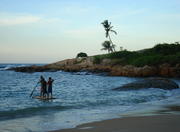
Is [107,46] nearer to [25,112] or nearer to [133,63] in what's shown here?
[133,63]

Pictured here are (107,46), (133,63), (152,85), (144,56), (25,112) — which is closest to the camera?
(25,112)

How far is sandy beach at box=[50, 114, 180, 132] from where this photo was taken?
1086 centimetres

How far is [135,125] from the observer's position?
38.5ft

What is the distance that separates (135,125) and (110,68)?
6241 cm

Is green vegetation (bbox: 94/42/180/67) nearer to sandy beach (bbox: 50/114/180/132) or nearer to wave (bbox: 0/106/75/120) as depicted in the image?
wave (bbox: 0/106/75/120)

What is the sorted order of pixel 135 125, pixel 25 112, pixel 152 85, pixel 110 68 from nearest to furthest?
pixel 135 125
pixel 25 112
pixel 152 85
pixel 110 68

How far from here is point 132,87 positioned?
105ft

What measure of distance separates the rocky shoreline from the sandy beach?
43.8 m

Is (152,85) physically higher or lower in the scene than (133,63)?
lower

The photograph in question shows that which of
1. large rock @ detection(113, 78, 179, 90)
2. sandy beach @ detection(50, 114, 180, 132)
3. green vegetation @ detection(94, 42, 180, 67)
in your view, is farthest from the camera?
green vegetation @ detection(94, 42, 180, 67)

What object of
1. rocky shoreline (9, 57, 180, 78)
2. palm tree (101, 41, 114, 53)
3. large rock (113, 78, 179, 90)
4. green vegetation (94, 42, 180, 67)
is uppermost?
palm tree (101, 41, 114, 53)

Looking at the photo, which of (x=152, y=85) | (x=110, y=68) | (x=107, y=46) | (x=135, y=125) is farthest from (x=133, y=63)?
(x=135, y=125)

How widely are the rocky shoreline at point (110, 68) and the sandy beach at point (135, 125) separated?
43.8 meters

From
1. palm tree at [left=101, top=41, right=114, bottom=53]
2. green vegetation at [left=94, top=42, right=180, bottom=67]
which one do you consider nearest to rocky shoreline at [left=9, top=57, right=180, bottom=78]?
green vegetation at [left=94, top=42, right=180, bottom=67]
